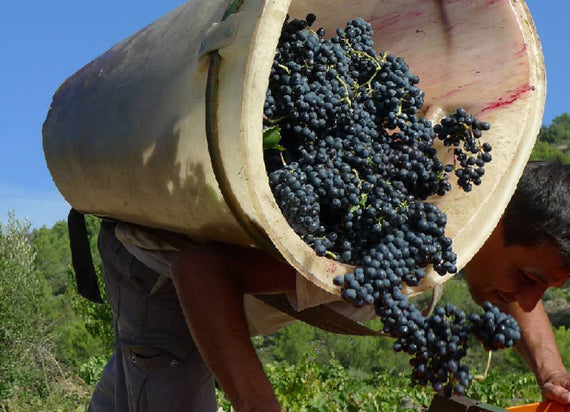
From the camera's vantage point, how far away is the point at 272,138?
1812mm

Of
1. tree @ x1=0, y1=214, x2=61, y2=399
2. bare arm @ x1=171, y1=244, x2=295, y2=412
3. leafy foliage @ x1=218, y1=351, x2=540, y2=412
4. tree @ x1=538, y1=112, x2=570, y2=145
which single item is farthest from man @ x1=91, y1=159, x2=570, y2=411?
tree @ x1=538, y1=112, x2=570, y2=145

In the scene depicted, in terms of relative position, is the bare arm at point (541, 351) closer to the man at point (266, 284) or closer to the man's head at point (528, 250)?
the man at point (266, 284)

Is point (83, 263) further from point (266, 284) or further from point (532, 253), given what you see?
point (532, 253)

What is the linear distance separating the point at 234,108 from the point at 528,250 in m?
1.40

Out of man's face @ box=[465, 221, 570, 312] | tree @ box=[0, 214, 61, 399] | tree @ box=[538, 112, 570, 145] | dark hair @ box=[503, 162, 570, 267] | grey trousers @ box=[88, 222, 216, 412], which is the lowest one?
tree @ box=[538, 112, 570, 145]

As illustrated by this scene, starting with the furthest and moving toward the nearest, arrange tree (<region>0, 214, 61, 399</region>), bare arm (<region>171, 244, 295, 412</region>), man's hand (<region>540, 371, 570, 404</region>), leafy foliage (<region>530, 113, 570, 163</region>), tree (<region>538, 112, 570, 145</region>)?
1. tree (<region>538, 112, 570, 145</region>)
2. leafy foliage (<region>530, 113, 570, 163</region>)
3. tree (<region>0, 214, 61, 399</region>)
4. man's hand (<region>540, 371, 570, 404</region>)
5. bare arm (<region>171, 244, 295, 412</region>)

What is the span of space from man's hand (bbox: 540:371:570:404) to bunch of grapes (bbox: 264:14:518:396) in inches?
37.9

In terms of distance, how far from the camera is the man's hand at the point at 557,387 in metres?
2.53

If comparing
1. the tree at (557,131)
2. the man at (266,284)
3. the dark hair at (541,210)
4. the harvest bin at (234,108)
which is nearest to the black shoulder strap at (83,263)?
the man at (266,284)

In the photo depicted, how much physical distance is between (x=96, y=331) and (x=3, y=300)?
204cm

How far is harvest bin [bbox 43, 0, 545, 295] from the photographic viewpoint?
1579 millimetres

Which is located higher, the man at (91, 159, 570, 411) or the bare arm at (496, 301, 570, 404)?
the man at (91, 159, 570, 411)

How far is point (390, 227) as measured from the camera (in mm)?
1790

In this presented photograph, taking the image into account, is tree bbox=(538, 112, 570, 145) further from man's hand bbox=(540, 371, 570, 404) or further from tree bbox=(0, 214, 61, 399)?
man's hand bbox=(540, 371, 570, 404)
